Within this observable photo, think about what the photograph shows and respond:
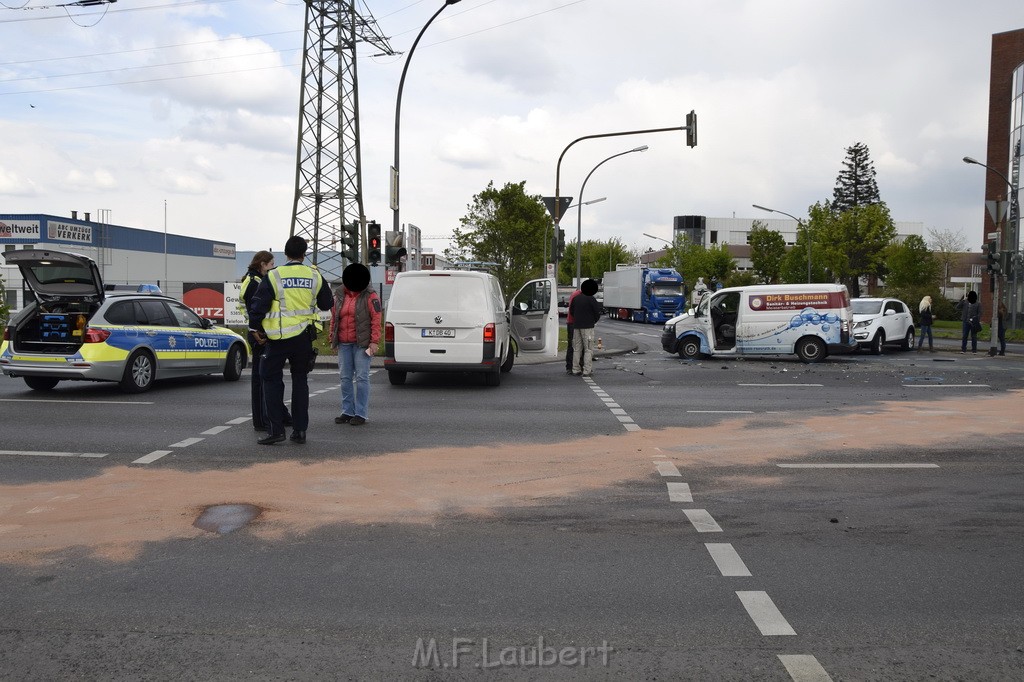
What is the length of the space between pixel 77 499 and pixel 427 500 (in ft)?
8.07

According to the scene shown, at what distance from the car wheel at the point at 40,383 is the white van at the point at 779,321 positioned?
48.8 feet

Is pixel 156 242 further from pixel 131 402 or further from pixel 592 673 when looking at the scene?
pixel 592 673

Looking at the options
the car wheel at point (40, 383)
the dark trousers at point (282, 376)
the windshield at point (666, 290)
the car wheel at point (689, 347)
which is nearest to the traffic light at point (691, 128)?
the car wheel at point (689, 347)

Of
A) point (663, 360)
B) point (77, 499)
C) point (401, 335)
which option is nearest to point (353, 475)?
point (77, 499)

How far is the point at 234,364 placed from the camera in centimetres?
1644

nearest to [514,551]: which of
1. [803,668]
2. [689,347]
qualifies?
[803,668]

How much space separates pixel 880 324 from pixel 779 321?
558 cm

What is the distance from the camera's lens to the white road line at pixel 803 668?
3.73 m

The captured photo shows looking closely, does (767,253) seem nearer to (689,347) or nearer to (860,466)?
(689,347)

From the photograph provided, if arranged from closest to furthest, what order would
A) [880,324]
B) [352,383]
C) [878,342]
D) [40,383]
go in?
[352,383], [40,383], [878,342], [880,324]

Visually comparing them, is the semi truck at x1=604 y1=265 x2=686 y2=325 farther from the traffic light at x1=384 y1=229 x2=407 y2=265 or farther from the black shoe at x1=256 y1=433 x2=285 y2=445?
the black shoe at x1=256 y1=433 x2=285 y2=445

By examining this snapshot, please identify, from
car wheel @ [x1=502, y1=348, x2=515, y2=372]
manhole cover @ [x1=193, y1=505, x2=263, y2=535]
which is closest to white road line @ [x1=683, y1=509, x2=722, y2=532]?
manhole cover @ [x1=193, y1=505, x2=263, y2=535]

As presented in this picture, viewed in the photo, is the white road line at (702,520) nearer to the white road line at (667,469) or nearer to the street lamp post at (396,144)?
the white road line at (667,469)

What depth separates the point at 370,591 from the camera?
15.6 ft
